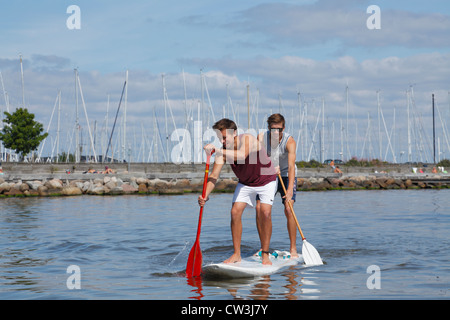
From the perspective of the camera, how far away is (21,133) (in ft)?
158

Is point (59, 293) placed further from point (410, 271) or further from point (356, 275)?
point (410, 271)

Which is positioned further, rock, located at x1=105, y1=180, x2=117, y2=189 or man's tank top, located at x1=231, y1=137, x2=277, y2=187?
rock, located at x1=105, y1=180, x2=117, y2=189

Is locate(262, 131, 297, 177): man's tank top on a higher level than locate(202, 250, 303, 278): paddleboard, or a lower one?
higher

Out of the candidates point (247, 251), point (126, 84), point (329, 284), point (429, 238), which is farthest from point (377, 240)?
point (126, 84)

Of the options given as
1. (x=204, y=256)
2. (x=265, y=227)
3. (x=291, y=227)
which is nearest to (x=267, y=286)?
(x=265, y=227)

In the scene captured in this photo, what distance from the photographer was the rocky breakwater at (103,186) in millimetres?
31828

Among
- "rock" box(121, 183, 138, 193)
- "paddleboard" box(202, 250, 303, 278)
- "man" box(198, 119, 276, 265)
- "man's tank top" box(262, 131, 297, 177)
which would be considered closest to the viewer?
"paddleboard" box(202, 250, 303, 278)

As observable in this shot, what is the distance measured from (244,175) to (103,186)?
1010 inches

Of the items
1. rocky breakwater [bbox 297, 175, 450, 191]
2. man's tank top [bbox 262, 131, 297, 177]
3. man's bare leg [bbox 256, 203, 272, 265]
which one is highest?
man's tank top [bbox 262, 131, 297, 177]

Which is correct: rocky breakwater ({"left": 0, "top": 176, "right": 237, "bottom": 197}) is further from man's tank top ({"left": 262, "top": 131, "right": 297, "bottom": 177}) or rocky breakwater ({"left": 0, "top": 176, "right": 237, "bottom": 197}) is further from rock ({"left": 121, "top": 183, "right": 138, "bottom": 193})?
man's tank top ({"left": 262, "top": 131, "right": 297, "bottom": 177})

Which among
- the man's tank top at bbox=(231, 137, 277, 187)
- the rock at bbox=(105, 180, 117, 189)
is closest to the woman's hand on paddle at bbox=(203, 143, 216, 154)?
the man's tank top at bbox=(231, 137, 277, 187)

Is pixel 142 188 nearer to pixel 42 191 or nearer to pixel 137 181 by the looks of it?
pixel 137 181

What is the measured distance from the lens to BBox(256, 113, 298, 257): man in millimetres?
9203

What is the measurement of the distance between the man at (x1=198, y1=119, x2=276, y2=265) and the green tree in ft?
142
